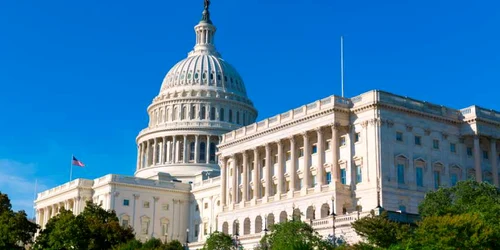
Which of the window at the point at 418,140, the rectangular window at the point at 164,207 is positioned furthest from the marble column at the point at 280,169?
the rectangular window at the point at 164,207

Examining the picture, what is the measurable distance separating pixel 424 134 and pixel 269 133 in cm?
2093

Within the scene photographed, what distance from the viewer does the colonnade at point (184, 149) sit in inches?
6083

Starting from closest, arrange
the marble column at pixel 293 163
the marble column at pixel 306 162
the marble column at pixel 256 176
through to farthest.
Result: 1. the marble column at pixel 306 162
2. the marble column at pixel 293 163
3. the marble column at pixel 256 176

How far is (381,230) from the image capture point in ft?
217

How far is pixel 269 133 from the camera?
350ft

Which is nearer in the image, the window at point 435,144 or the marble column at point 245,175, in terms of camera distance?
the window at point 435,144

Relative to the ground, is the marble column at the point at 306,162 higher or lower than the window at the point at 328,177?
higher

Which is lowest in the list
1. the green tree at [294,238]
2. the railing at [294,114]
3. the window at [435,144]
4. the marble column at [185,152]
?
the green tree at [294,238]

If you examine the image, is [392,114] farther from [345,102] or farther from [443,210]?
[443,210]

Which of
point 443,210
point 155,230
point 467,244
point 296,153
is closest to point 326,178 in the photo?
point 296,153

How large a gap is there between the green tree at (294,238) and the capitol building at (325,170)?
131 inches

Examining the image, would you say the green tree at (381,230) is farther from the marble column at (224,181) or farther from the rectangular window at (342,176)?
the marble column at (224,181)

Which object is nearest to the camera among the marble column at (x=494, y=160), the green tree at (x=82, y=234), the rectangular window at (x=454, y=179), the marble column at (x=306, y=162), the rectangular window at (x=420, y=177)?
the green tree at (x=82, y=234)

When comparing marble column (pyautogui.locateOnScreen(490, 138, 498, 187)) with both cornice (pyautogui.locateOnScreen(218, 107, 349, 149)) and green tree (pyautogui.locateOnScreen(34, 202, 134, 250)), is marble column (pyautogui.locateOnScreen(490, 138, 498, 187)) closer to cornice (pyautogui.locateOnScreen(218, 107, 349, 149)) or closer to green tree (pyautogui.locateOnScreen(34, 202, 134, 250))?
cornice (pyautogui.locateOnScreen(218, 107, 349, 149))
